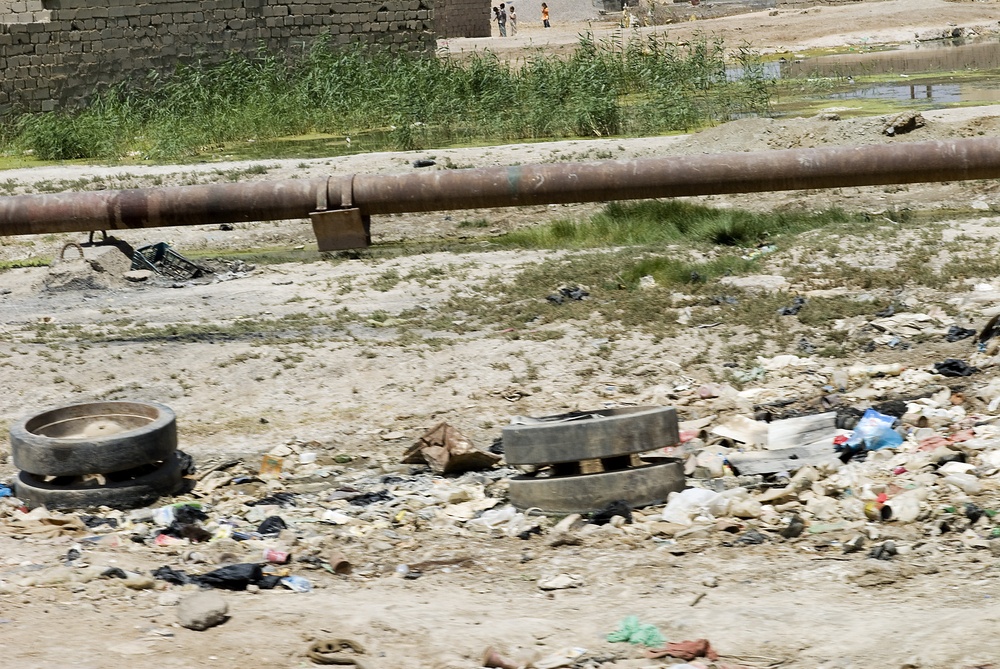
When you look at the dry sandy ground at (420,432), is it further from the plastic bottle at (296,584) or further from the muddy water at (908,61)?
the muddy water at (908,61)

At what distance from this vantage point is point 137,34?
66.5 ft

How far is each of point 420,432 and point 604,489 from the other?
1356 mm

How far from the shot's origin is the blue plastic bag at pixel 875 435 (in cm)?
554

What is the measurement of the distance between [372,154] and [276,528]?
30.2 ft

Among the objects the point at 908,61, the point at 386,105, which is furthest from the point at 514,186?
the point at 908,61

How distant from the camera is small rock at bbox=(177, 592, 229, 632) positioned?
4.01 m

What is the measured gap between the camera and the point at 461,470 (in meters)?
5.82

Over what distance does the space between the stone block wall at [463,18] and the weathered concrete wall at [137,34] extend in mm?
16785

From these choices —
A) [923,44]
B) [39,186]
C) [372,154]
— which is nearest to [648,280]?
[372,154]

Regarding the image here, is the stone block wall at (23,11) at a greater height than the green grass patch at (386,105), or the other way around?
the stone block wall at (23,11)

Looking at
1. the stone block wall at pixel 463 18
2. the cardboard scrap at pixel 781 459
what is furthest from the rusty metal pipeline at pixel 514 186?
the stone block wall at pixel 463 18

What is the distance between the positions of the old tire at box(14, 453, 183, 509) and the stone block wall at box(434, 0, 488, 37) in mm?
34211

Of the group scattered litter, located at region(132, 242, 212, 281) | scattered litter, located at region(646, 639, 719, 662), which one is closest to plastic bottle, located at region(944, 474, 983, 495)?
scattered litter, located at region(646, 639, 719, 662)

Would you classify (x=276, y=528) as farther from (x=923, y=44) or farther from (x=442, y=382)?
(x=923, y=44)
